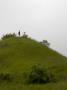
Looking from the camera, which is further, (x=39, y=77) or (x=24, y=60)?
(x=24, y=60)

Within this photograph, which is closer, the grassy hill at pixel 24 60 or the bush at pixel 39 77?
the bush at pixel 39 77

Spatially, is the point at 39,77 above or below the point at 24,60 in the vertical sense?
below

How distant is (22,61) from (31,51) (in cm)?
675

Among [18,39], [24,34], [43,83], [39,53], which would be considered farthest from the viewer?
[24,34]

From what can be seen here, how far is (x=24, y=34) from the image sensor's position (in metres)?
65.1

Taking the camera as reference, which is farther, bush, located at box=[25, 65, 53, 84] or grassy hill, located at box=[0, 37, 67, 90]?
grassy hill, located at box=[0, 37, 67, 90]

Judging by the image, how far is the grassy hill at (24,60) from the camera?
3288 cm

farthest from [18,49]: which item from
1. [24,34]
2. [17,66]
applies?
[24,34]

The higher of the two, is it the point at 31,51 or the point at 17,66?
the point at 31,51

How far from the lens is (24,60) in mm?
43531

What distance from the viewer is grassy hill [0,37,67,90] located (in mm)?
32875

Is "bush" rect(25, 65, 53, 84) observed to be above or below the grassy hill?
below

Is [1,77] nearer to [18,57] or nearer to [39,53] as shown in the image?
[18,57]

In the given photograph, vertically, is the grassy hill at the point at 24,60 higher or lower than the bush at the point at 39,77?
higher
